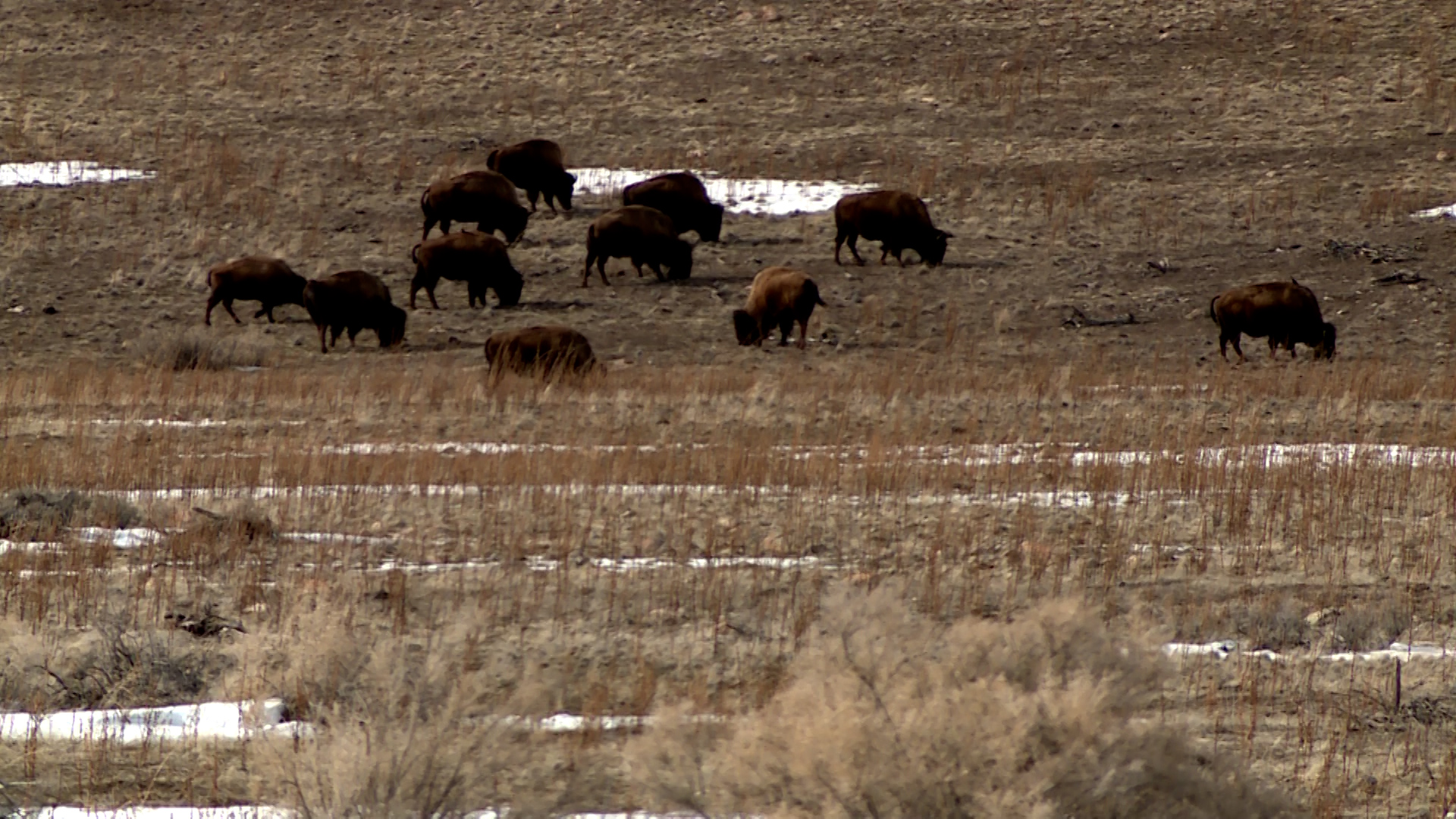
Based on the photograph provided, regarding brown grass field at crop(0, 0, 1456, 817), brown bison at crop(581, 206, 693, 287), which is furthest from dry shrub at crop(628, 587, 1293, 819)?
brown bison at crop(581, 206, 693, 287)

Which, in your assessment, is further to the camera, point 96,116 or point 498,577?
point 96,116

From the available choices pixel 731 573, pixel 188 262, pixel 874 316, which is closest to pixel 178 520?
pixel 731 573

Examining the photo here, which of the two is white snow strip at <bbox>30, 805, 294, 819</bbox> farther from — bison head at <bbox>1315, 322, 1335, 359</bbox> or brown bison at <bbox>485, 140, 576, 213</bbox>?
brown bison at <bbox>485, 140, 576, 213</bbox>

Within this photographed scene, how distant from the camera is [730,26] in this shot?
112 feet

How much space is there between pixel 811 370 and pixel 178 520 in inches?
344

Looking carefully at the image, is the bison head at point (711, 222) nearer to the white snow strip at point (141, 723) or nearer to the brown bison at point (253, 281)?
the brown bison at point (253, 281)

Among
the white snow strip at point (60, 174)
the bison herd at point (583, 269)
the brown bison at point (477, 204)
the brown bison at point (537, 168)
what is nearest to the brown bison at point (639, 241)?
the bison herd at point (583, 269)

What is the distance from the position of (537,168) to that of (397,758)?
70.5ft

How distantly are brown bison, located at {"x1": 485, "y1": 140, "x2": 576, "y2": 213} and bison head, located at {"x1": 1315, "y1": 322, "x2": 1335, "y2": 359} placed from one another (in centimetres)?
1134

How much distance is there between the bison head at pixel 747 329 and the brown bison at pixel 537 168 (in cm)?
669

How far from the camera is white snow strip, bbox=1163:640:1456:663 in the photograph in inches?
290

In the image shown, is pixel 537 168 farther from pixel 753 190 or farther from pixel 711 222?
pixel 753 190

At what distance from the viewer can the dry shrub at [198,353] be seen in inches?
720

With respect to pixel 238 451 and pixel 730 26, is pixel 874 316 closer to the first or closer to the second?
pixel 238 451
